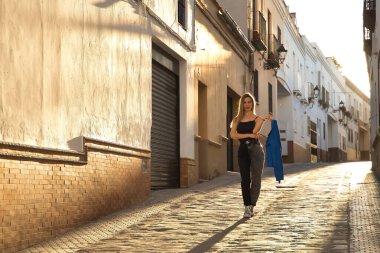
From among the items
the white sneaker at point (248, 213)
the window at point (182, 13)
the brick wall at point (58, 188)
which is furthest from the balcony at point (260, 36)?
the white sneaker at point (248, 213)

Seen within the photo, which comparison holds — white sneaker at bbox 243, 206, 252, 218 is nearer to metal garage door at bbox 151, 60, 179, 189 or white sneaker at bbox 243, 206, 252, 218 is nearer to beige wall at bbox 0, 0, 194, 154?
beige wall at bbox 0, 0, 194, 154

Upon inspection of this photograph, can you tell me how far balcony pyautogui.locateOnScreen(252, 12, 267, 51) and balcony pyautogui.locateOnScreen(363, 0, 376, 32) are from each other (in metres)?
4.07

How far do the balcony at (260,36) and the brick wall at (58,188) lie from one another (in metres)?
13.8

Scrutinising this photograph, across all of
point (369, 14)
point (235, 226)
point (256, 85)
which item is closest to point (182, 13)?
point (235, 226)

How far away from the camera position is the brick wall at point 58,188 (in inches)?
268

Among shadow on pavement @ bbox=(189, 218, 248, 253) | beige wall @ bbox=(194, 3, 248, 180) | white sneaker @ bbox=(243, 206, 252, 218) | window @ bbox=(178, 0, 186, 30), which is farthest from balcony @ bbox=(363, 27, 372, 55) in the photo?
shadow on pavement @ bbox=(189, 218, 248, 253)

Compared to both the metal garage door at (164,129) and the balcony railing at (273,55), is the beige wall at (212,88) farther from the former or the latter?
the balcony railing at (273,55)

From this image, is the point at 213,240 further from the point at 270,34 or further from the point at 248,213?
the point at 270,34

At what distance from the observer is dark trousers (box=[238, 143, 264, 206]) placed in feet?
30.4

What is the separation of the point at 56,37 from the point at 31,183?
6.33 ft

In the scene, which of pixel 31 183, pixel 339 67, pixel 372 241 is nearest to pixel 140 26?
pixel 31 183

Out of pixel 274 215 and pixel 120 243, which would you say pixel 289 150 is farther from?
pixel 120 243

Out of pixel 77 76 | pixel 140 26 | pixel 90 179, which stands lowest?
pixel 90 179

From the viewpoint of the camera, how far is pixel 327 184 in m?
14.5
